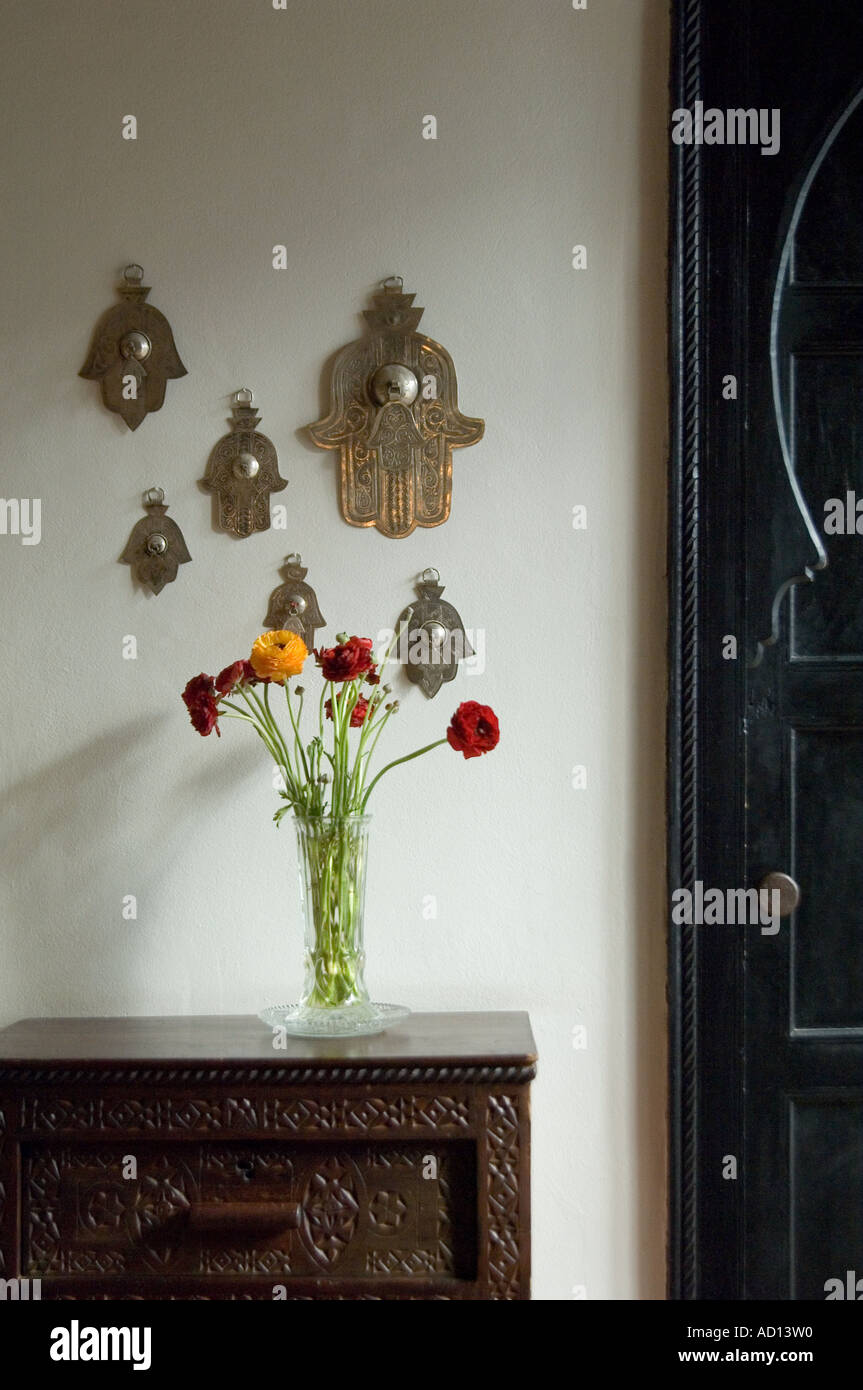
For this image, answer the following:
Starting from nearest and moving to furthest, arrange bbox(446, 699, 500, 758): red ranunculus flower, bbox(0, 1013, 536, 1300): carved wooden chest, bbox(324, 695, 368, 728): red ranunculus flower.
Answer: bbox(0, 1013, 536, 1300): carved wooden chest, bbox(446, 699, 500, 758): red ranunculus flower, bbox(324, 695, 368, 728): red ranunculus flower

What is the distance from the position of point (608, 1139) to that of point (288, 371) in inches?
59.2

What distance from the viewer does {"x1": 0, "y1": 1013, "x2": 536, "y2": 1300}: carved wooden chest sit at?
1.96m

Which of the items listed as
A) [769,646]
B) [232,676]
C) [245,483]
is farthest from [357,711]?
[769,646]

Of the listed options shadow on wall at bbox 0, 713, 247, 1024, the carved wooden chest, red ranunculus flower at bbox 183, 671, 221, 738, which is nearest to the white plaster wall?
shadow on wall at bbox 0, 713, 247, 1024

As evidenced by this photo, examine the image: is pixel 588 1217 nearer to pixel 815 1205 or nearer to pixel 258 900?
pixel 815 1205

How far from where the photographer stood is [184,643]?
2377 mm

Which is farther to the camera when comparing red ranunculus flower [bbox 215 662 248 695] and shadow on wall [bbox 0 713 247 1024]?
shadow on wall [bbox 0 713 247 1024]

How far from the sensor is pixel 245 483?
2.37 m

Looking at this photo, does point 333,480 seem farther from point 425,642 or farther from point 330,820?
point 330,820

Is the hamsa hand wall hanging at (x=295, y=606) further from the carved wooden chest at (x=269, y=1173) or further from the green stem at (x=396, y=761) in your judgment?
the carved wooden chest at (x=269, y=1173)

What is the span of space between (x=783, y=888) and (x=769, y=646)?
43cm

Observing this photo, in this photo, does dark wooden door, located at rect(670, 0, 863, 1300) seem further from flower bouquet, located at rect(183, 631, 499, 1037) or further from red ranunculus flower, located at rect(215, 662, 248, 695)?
red ranunculus flower, located at rect(215, 662, 248, 695)

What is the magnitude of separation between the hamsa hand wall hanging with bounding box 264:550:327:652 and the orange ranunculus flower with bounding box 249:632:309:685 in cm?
24

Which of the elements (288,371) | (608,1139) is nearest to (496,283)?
(288,371)
